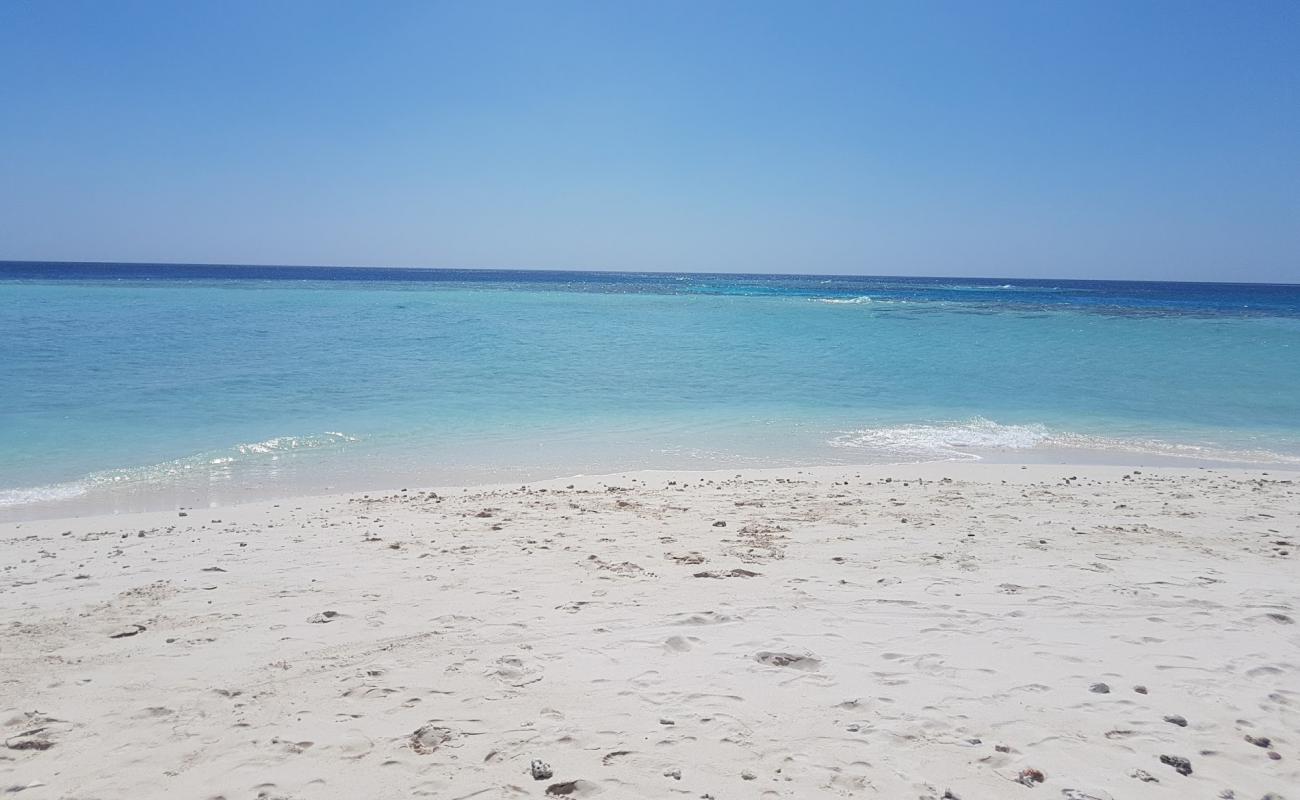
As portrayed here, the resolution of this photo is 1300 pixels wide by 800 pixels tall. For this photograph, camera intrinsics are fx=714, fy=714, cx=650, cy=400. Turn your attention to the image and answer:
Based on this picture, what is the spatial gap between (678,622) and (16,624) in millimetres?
4275

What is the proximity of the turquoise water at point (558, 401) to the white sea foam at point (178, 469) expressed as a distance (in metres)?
0.04

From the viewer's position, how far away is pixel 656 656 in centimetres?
411

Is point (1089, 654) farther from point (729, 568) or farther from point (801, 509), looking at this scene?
point (801, 509)

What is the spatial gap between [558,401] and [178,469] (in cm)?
721

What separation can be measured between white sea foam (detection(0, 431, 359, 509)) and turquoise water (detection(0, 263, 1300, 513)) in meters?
0.04

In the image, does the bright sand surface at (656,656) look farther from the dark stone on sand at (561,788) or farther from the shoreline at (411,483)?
the shoreline at (411,483)

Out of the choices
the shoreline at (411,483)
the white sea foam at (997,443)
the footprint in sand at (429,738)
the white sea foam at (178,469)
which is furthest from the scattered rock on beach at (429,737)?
the white sea foam at (997,443)

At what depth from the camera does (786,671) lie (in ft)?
12.9

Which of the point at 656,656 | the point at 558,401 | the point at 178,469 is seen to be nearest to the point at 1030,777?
the point at 656,656

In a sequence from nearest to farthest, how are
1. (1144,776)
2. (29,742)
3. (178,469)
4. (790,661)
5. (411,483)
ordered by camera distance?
(1144,776) < (29,742) < (790,661) < (411,483) < (178,469)

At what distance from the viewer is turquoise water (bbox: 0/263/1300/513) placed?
34.3ft

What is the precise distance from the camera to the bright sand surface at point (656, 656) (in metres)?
3.09

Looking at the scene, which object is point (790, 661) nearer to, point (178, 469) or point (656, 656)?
point (656, 656)

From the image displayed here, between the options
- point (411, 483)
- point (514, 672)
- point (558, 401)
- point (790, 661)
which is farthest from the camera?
point (558, 401)
